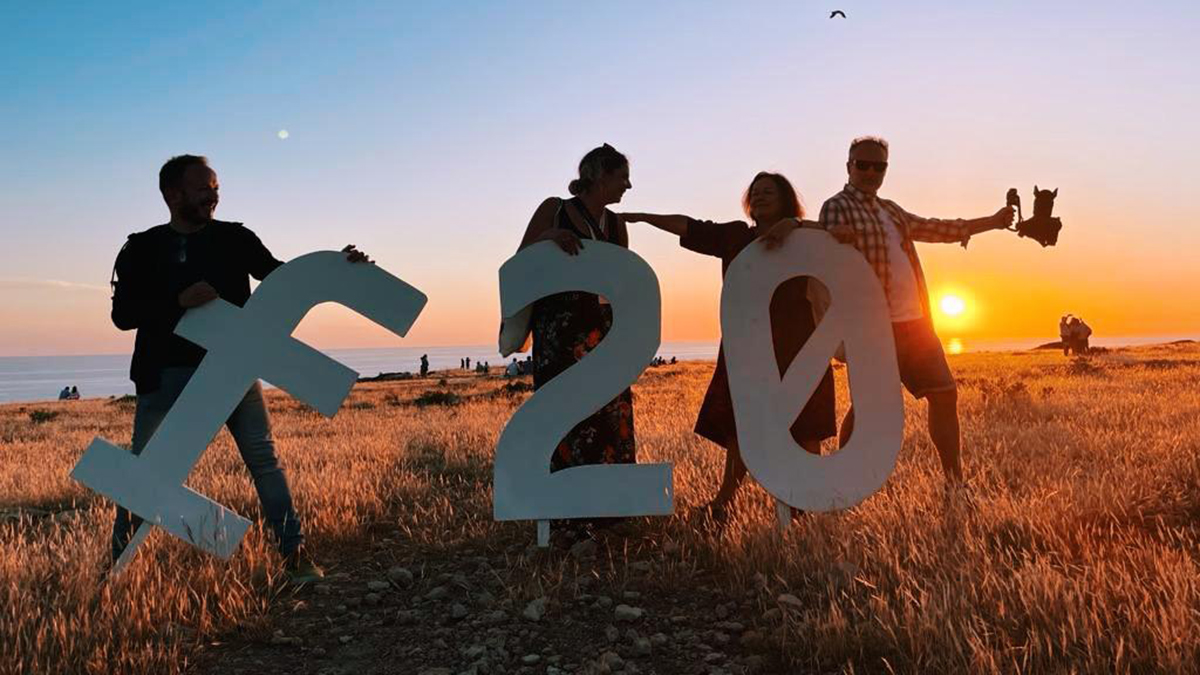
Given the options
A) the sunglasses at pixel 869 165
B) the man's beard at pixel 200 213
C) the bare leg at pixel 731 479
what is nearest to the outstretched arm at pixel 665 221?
the sunglasses at pixel 869 165

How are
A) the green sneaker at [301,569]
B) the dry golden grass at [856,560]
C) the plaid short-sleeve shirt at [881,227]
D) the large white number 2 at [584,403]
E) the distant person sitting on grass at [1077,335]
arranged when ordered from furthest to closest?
1. the distant person sitting on grass at [1077,335]
2. the plaid short-sleeve shirt at [881,227]
3. the large white number 2 at [584,403]
4. the green sneaker at [301,569]
5. the dry golden grass at [856,560]

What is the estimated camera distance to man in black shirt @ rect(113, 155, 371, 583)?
4043 mm

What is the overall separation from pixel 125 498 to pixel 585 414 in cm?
245

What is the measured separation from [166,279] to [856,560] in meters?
3.73

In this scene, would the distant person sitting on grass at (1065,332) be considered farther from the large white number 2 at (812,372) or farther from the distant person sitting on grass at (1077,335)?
the large white number 2 at (812,372)

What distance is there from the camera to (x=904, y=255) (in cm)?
492

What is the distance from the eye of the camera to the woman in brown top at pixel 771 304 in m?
4.88

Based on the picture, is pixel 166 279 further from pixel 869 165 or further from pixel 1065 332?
pixel 1065 332

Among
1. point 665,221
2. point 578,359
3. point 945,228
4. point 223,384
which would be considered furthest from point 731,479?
point 223,384

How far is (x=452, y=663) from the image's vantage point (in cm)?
324

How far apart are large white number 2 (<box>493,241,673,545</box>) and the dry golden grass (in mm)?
303

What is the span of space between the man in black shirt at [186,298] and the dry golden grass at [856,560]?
0.27 m

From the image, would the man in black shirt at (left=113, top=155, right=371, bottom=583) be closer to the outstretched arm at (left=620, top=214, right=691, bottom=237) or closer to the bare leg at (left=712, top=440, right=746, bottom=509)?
the outstretched arm at (left=620, top=214, right=691, bottom=237)

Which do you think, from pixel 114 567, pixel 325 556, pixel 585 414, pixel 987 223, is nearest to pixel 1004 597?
pixel 585 414
